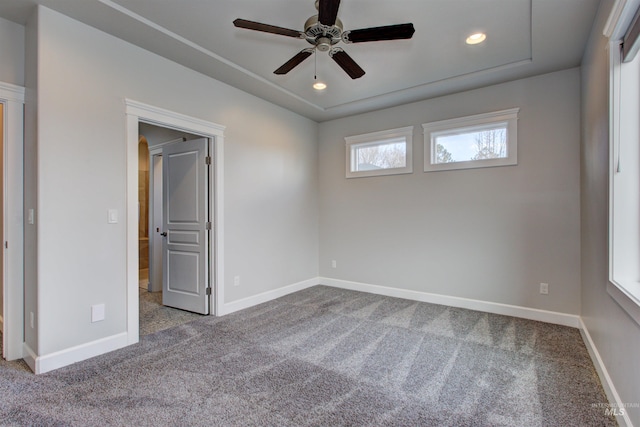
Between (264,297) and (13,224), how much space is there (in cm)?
273

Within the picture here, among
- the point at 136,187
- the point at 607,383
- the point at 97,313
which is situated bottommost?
the point at 607,383

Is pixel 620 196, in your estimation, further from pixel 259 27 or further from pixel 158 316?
pixel 158 316

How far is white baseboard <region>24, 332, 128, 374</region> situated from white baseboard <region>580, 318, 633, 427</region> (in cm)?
372

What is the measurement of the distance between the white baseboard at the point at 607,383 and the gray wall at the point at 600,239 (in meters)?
0.05

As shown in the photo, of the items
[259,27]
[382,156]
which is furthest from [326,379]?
[382,156]

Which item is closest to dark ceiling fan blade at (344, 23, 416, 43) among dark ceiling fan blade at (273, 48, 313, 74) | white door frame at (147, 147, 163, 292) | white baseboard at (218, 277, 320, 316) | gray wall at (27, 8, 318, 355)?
dark ceiling fan blade at (273, 48, 313, 74)

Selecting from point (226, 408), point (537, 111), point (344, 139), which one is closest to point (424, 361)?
point (226, 408)

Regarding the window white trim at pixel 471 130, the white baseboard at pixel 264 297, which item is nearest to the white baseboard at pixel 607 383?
the window white trim at pixel 471 130

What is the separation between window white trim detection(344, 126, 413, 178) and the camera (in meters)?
4.44

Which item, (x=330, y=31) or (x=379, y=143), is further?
(x=379, y=143)

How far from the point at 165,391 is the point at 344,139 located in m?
4.16

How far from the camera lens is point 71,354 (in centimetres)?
253

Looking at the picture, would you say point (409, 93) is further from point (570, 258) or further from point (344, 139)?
point (570, 258)

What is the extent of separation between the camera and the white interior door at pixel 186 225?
3.77 metres
